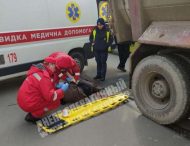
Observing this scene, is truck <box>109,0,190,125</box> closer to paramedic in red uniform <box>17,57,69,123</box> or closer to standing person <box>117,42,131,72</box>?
paramedic in red uniform <box>17,57,69,123</box>

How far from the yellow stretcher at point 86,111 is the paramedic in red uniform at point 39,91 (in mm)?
259

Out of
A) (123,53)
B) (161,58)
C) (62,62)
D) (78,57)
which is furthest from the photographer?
(123,53)

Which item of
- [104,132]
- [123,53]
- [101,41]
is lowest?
[104,132]

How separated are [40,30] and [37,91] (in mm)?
2081

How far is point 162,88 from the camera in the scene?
3.52 metres

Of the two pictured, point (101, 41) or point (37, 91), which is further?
point (101, 41)

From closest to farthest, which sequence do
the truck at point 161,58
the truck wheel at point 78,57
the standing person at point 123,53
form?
the truck at point 161,58
the truck wheel at point 78,57
the standing person at point 123,53

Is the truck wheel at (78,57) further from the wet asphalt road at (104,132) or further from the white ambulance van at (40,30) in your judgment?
the wet asphalt road at (104,132)

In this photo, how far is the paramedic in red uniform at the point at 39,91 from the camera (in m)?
3.76

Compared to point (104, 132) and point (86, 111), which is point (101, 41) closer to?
point (86, 111)

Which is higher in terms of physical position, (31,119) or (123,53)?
(123,53)

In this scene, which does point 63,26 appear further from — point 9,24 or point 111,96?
point 111,96

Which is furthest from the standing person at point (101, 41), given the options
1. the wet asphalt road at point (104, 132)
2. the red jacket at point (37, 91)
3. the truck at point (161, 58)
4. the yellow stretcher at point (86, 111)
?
the red jacket at point (37, 91)

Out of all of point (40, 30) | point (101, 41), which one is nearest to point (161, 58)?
point (101, 41)
